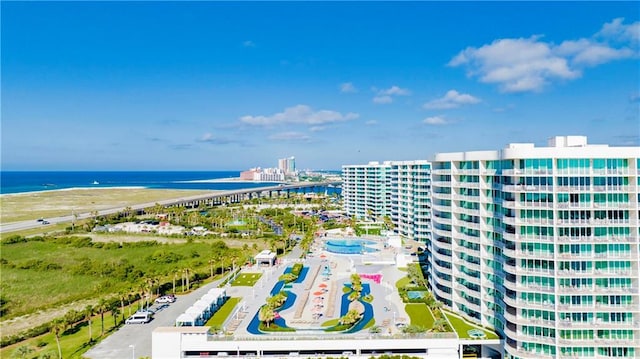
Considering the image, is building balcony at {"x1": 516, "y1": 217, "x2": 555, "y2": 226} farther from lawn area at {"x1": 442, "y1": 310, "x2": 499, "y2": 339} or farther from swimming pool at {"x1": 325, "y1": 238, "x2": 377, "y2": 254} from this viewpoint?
swimming pool at {"x1": 325, "y1": 238, "x2": 377, "y2": 254}

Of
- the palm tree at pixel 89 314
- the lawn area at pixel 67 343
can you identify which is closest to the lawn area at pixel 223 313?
the lawn area at pixel 67 343

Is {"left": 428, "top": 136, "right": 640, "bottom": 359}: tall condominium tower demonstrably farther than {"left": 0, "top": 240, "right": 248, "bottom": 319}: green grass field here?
No

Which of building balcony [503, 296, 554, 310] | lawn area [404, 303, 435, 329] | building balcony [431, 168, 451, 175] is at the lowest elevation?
lawn area [404, 303, 435, 329]

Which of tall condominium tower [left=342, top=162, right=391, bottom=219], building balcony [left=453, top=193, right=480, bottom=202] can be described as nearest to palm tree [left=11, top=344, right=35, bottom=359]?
building balcony [left=453, top=193, right=480, bottom=202]

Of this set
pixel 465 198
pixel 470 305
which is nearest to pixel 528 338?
pixel 470 305

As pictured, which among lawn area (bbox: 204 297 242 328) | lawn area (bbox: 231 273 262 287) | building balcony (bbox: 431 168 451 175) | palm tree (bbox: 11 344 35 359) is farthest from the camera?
lawn area (bbox: 231 273 262 287)

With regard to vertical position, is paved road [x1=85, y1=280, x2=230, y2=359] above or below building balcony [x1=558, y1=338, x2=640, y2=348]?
below
